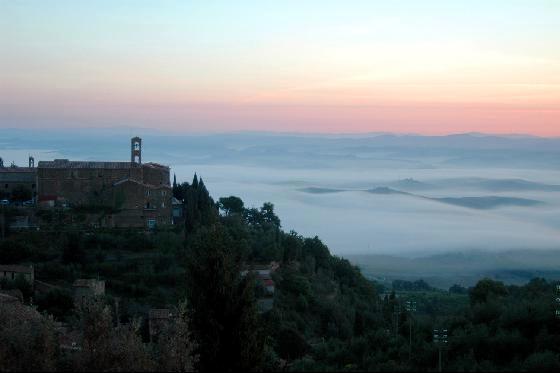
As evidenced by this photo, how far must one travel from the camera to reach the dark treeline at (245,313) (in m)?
8.34

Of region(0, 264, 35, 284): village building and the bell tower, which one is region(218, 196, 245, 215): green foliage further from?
region(0, 264, 35, 284): village building

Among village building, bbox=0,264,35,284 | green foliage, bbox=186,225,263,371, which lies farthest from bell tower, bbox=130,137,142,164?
A: green foliage, bbox=186,225,263,371

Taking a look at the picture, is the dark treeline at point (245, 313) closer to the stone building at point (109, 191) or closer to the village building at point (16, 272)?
the village building at point (16, 272)

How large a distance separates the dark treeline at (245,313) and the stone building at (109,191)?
1241 millimetres

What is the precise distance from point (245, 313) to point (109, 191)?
56.6 ft

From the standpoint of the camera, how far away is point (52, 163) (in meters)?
25.9

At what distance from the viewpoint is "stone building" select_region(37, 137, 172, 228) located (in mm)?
24953

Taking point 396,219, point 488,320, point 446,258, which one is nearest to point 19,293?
point 488,320

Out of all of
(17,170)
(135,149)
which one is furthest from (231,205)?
(17,170)

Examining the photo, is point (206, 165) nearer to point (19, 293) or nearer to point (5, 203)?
point (5, 203)

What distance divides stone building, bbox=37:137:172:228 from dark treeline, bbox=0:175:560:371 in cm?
124

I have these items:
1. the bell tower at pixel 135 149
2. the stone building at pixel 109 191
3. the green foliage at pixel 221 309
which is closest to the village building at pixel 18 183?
the stone building at pixel 109 191

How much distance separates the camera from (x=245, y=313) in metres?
9.14

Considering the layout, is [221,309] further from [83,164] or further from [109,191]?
[83,164]
